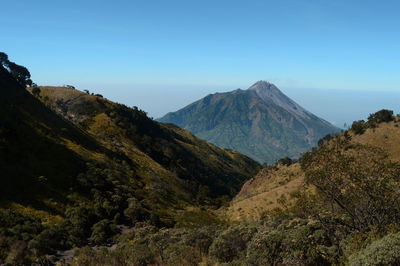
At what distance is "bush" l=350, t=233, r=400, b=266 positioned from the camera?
464 inches

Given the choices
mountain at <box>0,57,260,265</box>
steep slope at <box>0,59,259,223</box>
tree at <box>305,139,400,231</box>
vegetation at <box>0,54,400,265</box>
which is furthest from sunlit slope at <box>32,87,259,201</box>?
tree at <box>305,139,400,231</box>

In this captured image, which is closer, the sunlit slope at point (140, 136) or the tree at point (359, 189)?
the tree at point (359, 189)

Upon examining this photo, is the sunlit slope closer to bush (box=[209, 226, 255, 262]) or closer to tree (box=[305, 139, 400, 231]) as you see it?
bush (box=[209, 226, 255, 262])

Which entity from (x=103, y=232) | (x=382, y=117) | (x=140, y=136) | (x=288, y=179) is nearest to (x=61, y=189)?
(x=103, y=232)

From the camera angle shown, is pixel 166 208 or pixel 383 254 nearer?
pixel 383 254

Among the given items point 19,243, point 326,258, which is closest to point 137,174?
point 19,243

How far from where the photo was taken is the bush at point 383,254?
11.8 meters

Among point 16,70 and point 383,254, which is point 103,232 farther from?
point 16,70

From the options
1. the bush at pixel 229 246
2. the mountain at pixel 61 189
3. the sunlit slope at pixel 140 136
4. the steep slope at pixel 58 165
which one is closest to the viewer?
the bush at pixel 229 246

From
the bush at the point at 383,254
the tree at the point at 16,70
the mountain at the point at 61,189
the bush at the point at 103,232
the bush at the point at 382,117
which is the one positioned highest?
the tree at the point at 16,70

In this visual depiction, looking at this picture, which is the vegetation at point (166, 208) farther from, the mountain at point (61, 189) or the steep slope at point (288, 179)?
the steep slope at point (288, 179)

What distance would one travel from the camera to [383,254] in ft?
39.5

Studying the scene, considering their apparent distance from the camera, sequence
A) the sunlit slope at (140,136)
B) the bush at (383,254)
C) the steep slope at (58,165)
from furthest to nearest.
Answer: the sunlit slope at (140,136) < the steep slope at (58,165) < the bush at (383,254)

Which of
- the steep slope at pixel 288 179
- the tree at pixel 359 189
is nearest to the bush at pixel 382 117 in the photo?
the steep slope at pixel 288 179
